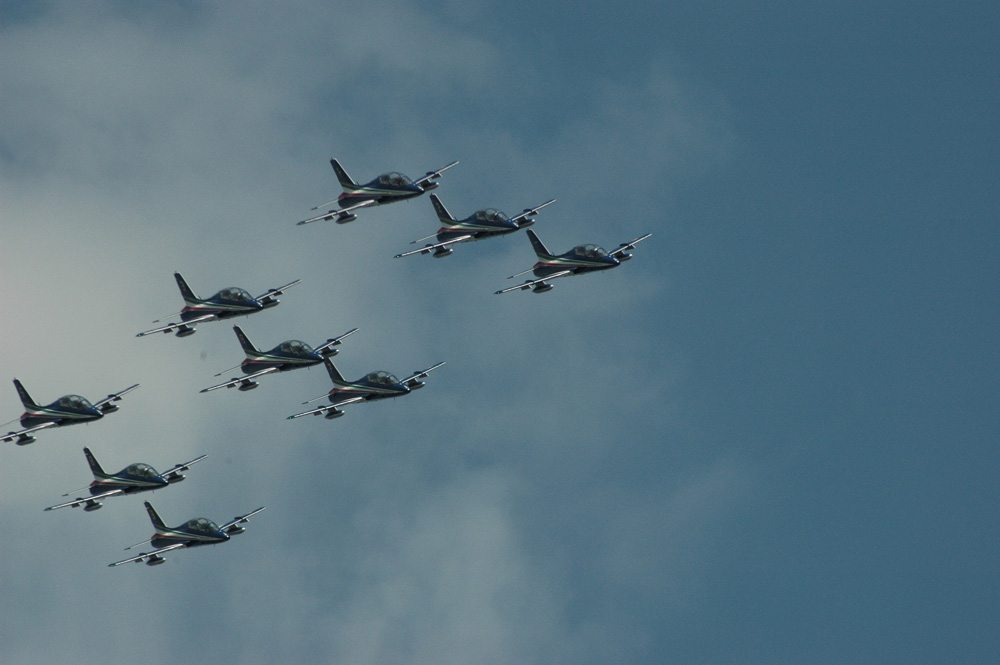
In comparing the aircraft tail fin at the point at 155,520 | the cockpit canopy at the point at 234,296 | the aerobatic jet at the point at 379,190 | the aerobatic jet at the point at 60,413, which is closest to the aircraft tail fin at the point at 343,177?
the aerobatic jet at the point at 379,190

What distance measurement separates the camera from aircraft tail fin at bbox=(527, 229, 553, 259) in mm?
173500

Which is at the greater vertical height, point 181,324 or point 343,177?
point 343,177

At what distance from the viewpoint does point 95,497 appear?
167 m

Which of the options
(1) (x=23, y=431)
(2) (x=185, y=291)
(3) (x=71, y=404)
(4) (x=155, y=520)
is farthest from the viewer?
(4) (x=155, y=520)

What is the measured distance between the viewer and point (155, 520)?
6959 inches

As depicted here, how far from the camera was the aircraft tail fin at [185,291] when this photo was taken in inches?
6506

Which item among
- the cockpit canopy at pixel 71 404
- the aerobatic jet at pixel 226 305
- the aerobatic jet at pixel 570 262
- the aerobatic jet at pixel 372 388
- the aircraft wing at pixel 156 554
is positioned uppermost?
the aerobatic jet at pixel 570 262

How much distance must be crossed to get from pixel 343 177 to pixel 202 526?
47728 millimetres

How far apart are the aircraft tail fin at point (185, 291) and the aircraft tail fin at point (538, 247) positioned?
42.9 metres

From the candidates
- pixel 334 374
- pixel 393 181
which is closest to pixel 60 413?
pixel 334 374

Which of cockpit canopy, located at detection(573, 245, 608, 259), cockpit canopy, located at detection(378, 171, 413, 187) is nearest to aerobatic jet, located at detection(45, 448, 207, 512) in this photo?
cockpit canopy, located at detection(378, 171, 413, 187)

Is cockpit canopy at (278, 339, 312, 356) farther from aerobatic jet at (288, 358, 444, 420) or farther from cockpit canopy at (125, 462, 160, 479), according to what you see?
cockpit canopy at (125, 462, 160, 479)

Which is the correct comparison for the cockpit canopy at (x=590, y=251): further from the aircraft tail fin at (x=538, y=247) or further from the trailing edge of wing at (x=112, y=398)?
the trailing edge of wing at (x=112, y=398)

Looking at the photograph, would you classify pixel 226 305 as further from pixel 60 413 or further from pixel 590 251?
pixel 590 251
